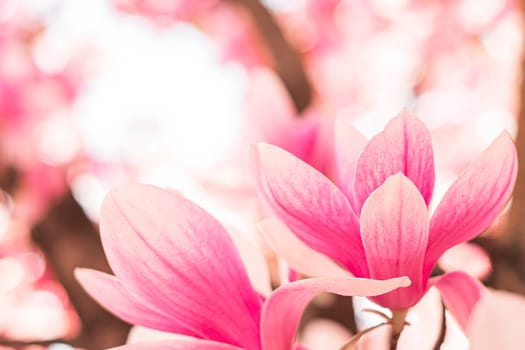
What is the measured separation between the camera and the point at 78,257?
978 mm

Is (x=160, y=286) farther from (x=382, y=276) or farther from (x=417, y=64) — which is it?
(x=417, y=64)

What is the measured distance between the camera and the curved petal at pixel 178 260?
308 millimetres

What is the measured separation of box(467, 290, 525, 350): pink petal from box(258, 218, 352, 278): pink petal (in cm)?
11

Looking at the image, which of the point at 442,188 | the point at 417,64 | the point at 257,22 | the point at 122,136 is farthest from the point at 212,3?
the point at 442,188

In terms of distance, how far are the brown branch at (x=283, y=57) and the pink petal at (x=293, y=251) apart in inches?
28.5

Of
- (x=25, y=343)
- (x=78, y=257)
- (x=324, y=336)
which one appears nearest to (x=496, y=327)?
Result: (x=324, y=336)

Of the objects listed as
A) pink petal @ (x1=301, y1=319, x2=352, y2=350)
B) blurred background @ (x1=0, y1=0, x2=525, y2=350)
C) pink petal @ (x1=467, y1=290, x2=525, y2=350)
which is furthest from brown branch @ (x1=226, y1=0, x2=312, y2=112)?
pink petal @ (x1=467, y1=290, x2=525, y2=350)

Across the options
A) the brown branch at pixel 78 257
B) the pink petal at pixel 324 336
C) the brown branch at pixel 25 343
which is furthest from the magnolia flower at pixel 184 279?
the brown branch at pixel 78 257

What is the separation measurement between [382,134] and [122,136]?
201 centimetres

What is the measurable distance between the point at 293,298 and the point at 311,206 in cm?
4

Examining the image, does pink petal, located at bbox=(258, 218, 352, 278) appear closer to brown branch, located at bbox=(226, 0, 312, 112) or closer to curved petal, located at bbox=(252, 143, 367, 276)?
curved petal, located at bbox=(252, 143, 367, 276)

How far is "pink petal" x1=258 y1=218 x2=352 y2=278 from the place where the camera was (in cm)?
35

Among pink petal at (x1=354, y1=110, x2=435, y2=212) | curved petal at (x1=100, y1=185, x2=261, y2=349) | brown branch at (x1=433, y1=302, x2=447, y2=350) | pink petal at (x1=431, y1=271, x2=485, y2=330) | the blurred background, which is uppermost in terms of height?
pink petal at (x1=354, y1=110, x2=435, y2=212)

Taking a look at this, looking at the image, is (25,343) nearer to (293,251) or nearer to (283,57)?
(293,251)
